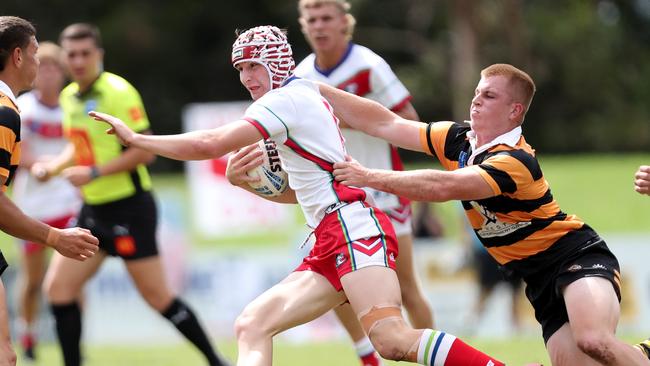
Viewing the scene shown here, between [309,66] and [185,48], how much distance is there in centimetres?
2176

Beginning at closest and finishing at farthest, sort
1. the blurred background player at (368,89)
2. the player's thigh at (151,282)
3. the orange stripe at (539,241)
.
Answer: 1. the orange stripe at (539,241)
2. the blurred background player at (368,89)
3. the player's thigh at (151,282)

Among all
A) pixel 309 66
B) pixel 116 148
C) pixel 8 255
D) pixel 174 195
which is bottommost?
pixel 8 255

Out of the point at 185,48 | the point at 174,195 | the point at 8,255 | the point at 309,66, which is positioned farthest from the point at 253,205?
the point at 185,48

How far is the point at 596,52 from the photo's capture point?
2541 cm

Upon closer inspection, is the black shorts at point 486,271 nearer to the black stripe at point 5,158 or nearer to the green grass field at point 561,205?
the green grass field at point 561,205

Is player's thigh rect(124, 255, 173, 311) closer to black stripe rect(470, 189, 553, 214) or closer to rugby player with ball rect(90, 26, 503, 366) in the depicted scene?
rugby player with ball rect(90, 26, 503, 366)

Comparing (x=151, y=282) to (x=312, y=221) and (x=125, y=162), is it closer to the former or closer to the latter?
(x=125, y=162)

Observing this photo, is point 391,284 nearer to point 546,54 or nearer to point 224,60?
point 546,54

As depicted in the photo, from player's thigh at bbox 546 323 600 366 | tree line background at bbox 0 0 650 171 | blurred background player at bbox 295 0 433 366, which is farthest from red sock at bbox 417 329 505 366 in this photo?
tree line background at bbox 0 0 650 171

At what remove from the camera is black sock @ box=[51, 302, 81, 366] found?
716cm

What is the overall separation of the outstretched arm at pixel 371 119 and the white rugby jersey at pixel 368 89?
1076 millimetres

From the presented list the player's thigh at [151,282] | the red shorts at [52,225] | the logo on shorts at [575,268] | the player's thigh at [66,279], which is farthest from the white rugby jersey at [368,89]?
the red shorts at [52,225]

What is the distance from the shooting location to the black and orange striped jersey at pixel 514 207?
5.16 metres

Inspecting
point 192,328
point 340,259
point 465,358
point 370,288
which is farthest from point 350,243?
point 192,328
